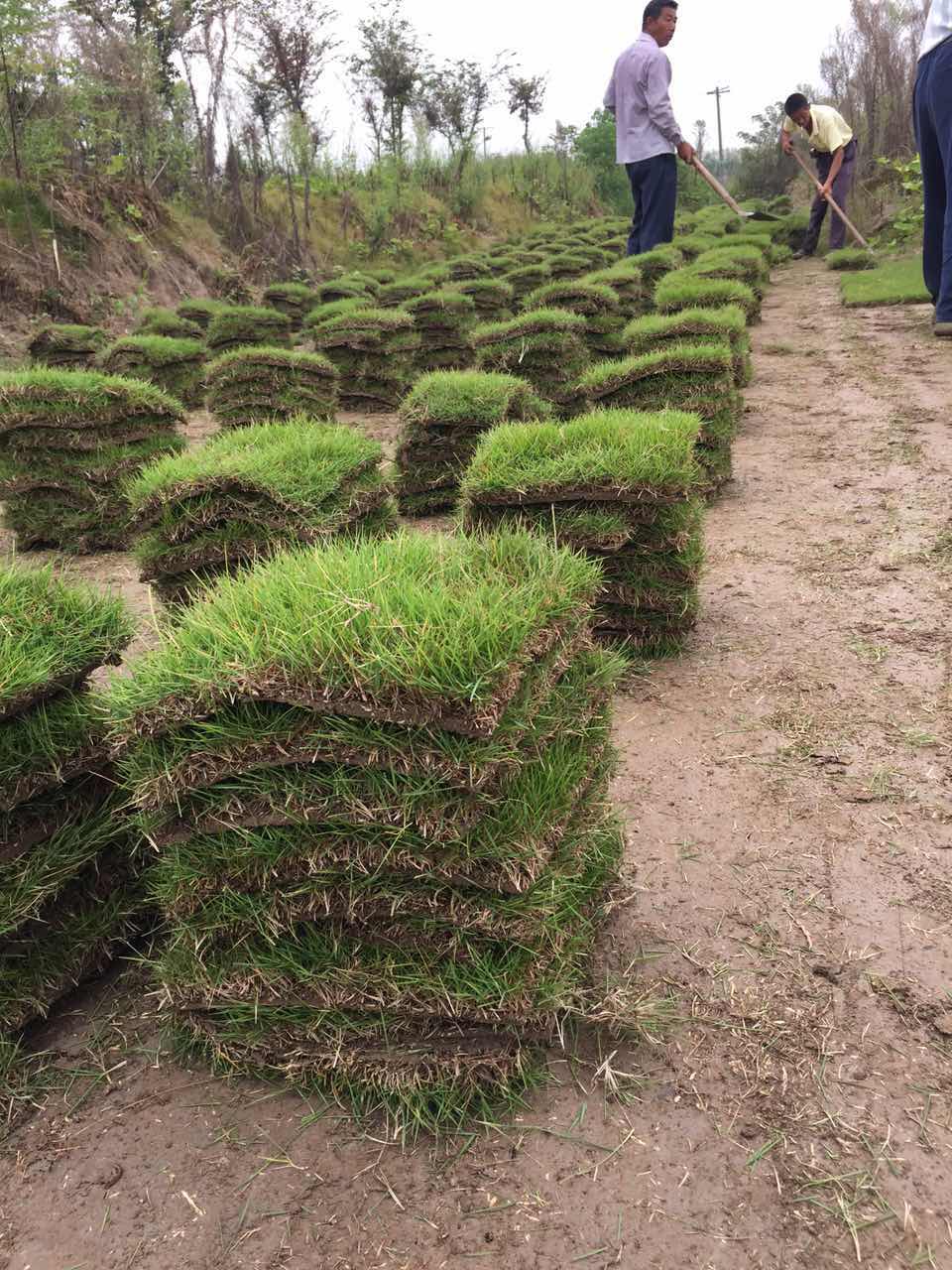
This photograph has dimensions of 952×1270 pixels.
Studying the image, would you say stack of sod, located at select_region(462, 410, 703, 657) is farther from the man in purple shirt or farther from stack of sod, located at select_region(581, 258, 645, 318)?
the man in purple shirt

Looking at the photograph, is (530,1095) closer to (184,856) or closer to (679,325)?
(184,856)

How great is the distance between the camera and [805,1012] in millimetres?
1753

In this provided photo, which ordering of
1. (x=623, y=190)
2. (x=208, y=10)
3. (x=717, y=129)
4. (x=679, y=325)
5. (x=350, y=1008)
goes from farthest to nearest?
(x=717, y=129) → (x=623, y=190) → (x=208, y=10) → (x=679, y=325) → (x=350, y=1008)

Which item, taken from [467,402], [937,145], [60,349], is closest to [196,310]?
[60,349]

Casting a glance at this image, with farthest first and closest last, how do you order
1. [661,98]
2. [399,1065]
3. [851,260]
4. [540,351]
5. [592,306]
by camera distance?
[851,260]
[661,98]
[592,306]
[540,351]
[399,1065]

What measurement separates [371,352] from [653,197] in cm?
399

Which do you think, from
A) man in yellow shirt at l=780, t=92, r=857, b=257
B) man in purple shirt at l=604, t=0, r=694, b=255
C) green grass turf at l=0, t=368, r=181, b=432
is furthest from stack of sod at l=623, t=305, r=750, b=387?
man in yellow shirt at l=780, t=92, r=857, b=257

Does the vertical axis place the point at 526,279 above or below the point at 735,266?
above

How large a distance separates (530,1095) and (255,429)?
10.7 ft

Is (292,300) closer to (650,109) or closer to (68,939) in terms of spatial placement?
(650,109)

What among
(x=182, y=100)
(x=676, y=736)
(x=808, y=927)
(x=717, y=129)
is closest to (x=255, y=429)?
(x=676, y=736)

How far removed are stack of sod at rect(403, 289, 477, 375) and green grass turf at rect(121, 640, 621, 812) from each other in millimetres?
8262

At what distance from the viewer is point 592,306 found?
791 cm

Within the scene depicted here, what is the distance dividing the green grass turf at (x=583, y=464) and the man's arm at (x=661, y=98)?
23.6 feet
